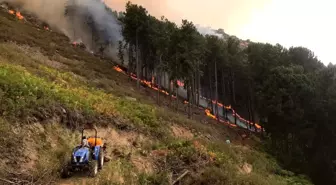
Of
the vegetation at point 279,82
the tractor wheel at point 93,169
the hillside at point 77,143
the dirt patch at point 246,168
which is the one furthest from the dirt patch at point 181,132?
the tractor wheel at point 93,169

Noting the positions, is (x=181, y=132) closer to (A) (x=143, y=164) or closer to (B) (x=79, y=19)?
(A) (x=143, y=164)

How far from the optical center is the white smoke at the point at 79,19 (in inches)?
3497

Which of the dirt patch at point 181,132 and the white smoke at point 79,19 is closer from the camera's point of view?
the dirt patch at point 181,132

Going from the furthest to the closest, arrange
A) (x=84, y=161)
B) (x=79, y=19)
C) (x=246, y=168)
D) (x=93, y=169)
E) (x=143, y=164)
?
(x=79, y=19), (x=246, y=168), (x=143, y=164), (x=93, y=169), (x=84, y=161)

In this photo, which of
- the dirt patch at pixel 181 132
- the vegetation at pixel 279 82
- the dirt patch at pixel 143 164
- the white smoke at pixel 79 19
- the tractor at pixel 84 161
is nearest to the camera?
the tractor at pixel 84 161

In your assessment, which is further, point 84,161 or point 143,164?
point 143,164

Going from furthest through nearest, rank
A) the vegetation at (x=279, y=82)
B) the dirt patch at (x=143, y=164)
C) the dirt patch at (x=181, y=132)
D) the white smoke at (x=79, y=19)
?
the white smoke at (x=79, y=19), the vegetation at (x=279, y=82), the dirt patch at (x=181, y=132), the dirt patch at (x=143, y=164)

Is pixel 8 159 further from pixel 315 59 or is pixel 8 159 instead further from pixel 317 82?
pixel 315 59

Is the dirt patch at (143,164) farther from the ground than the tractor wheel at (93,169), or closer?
closer

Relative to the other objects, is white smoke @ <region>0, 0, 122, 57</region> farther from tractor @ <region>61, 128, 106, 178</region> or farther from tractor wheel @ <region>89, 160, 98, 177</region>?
tractor wheel @ <region>89, 160, 98, 177</region>

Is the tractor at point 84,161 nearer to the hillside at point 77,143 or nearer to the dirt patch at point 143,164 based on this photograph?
the hillside at point 77,143

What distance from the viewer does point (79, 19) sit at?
9731 cm

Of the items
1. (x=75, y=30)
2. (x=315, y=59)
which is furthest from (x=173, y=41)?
(x=75, y=30)

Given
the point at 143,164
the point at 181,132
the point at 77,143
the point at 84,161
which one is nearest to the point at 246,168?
the point at 143,164
